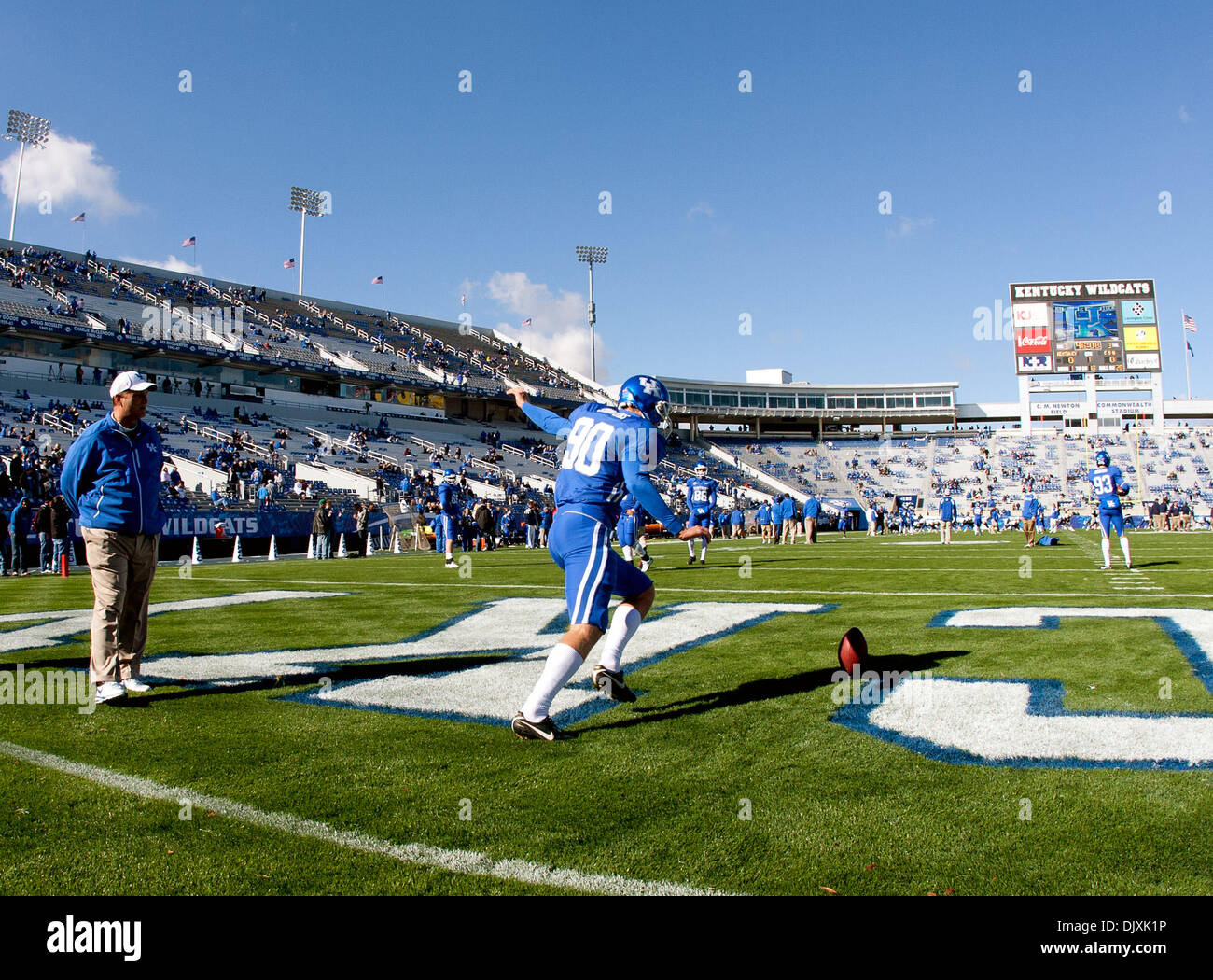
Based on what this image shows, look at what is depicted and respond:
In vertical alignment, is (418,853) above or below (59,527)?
below

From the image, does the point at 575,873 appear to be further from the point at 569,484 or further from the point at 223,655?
the point at 223,655

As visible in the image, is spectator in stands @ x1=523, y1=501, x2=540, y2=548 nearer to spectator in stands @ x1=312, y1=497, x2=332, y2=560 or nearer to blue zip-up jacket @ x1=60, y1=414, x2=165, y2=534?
spectator in stands @ x1=312, y1=497, x2=332, y2=560

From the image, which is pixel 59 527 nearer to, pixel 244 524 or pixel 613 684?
pixel 244 524

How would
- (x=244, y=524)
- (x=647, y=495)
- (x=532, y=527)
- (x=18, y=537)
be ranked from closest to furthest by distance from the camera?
(x=647, y=495), (x=18, y=537), (x=244, y=524), (x=532, y=527)

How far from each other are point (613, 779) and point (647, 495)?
1.42m

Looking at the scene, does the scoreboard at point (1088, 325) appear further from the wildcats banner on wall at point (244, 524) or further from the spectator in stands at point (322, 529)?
the spectator in stands at point (322, 529)

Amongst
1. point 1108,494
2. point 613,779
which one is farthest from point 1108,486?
point 613,779

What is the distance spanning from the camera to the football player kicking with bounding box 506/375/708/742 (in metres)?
4.24

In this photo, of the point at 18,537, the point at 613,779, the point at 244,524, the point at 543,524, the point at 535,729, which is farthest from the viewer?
the point at 543,524

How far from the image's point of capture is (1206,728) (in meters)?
4.00

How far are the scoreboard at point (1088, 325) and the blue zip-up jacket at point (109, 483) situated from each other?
59735 millimetres

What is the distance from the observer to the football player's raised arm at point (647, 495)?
4324 mm

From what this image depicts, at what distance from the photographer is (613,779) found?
3475 mm
